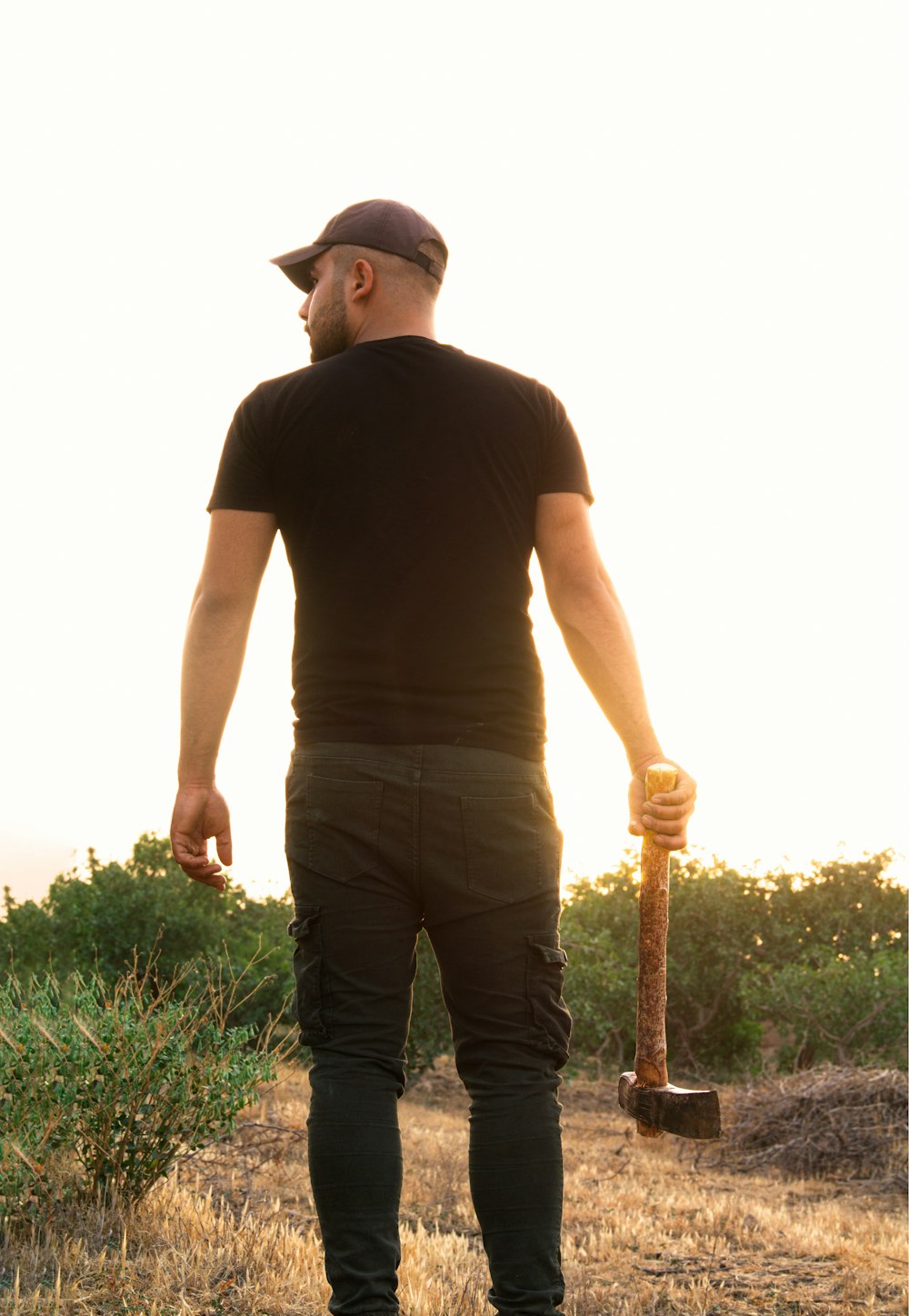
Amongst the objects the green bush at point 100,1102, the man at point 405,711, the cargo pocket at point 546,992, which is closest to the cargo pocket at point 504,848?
the man at point 405,711

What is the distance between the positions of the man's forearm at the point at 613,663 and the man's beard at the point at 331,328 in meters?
0.85

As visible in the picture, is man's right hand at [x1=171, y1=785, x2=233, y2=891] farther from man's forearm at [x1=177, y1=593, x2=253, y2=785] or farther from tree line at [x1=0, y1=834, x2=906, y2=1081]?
tree line at [x1=0, y1=834, x2=906, y2=1081]

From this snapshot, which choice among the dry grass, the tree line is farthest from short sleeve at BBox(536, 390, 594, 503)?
the tree line

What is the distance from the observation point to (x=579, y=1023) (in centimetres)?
1559

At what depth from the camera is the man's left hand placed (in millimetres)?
2641

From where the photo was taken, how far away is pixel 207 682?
270 cm

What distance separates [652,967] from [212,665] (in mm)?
1247

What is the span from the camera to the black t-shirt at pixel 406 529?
2516 millimetres

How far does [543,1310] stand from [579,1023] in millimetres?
13816

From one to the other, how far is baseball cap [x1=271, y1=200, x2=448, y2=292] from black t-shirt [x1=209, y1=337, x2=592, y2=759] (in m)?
0.24

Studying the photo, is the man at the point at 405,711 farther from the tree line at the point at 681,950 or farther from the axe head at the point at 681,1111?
the tree line at the point at 681,950

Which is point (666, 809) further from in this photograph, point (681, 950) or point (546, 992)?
point (681, 950)

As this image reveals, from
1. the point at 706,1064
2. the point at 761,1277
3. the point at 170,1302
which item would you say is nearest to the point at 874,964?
the point at 706,1064

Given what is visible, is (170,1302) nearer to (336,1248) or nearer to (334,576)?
(336,1248)
